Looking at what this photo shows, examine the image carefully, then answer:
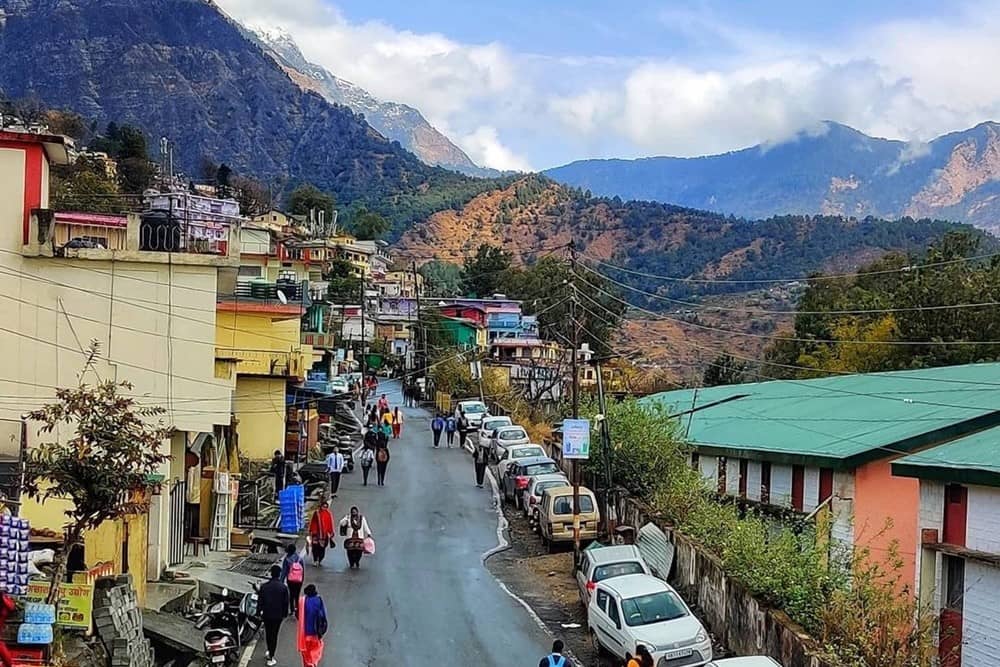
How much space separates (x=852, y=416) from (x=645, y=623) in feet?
38.4

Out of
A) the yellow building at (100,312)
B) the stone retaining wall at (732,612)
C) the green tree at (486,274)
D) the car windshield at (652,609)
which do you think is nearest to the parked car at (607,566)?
the stone retaining wall at (732,612)

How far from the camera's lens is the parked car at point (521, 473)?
3684cm

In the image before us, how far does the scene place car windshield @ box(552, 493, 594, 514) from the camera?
101ft

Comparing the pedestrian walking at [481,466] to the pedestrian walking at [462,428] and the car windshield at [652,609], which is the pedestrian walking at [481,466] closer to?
the pedestrian walking at [462,428]

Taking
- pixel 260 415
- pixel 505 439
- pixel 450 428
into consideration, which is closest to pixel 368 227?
pixel 450 428

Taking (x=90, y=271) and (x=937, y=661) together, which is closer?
(x=937, y=661)

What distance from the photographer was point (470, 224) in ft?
577

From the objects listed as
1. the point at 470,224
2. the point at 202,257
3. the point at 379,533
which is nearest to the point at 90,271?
the point at 202,257

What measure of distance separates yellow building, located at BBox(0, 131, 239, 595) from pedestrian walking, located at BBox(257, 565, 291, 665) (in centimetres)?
390

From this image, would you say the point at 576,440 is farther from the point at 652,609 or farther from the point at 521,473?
the point at 652,609

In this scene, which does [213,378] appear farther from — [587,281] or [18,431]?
[587,281]

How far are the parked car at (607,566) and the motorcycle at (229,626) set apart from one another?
6.25 m

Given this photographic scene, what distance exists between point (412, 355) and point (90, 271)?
71912mm

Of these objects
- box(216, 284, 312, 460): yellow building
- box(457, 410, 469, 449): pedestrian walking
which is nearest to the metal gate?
box(216, 284, 312, 460): yellow building
